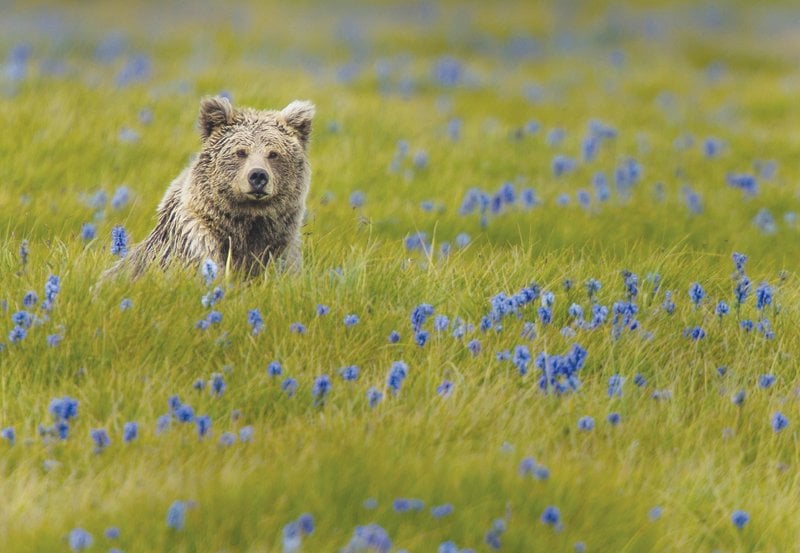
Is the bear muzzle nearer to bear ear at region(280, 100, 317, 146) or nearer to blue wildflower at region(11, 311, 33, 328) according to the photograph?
bear ear at region(280, 100, 317, 146)

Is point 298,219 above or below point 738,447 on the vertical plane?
above

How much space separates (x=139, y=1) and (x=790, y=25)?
1738 cm

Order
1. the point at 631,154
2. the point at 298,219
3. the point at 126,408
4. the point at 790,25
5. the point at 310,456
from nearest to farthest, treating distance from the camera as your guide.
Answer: the point at 310,456 → the point at 126,408 → the point at 298,219 → the point at 631,154 → the point at 790,25

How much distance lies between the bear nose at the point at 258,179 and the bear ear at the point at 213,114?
59 cm

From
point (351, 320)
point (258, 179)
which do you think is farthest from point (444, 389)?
point (258, 179)

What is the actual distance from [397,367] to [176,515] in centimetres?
133

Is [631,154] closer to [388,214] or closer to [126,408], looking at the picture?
[388,214]

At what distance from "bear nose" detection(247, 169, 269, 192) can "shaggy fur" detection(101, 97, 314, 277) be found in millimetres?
18

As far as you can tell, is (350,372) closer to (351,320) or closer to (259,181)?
(351,320)

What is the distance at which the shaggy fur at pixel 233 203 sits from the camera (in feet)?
20.0

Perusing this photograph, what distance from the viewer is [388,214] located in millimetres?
8453

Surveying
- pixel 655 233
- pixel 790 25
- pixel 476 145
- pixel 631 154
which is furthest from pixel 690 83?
pixel 790 25

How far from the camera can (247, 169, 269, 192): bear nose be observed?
594cm

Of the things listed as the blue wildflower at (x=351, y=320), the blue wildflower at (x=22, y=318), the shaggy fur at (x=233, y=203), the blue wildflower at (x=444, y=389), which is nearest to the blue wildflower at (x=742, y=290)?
the blue wildflower at (x=444, y=389)
